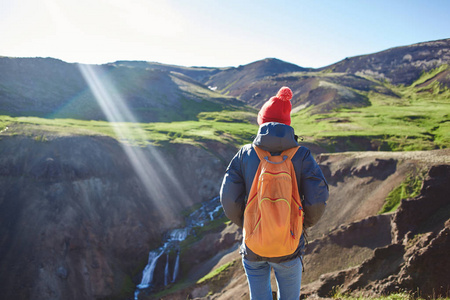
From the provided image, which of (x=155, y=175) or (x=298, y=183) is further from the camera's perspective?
(x=155, y=175)

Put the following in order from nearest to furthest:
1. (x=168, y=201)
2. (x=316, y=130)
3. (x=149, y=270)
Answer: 1. (x=149, y=270)
2. (x=168, y=201)
3. (x=316, y=130)

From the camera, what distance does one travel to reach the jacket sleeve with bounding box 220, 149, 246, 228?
16.4 feet

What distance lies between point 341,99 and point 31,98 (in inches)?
3438

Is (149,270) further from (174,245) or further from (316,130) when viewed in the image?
(316,130)

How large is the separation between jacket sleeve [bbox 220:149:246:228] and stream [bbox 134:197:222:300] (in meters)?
29.5

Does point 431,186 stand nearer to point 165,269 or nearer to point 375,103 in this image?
point 165,269

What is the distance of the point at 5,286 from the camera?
2608cm

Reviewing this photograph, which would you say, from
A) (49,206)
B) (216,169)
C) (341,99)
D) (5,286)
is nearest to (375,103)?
(341,99)

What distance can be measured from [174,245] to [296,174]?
33306mm

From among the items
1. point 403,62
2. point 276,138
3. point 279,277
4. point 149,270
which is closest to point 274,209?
point 276,138

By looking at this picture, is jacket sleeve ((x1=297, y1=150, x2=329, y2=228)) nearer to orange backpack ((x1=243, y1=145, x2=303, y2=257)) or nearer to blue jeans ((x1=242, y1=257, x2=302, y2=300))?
orange backpack ((x1=243, y1=145, x2=303, y2=257))


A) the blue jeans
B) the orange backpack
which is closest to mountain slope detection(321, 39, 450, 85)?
the orange backpack

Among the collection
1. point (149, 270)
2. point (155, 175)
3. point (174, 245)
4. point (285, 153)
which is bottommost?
point (149, 270)

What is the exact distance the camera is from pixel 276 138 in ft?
14.8
